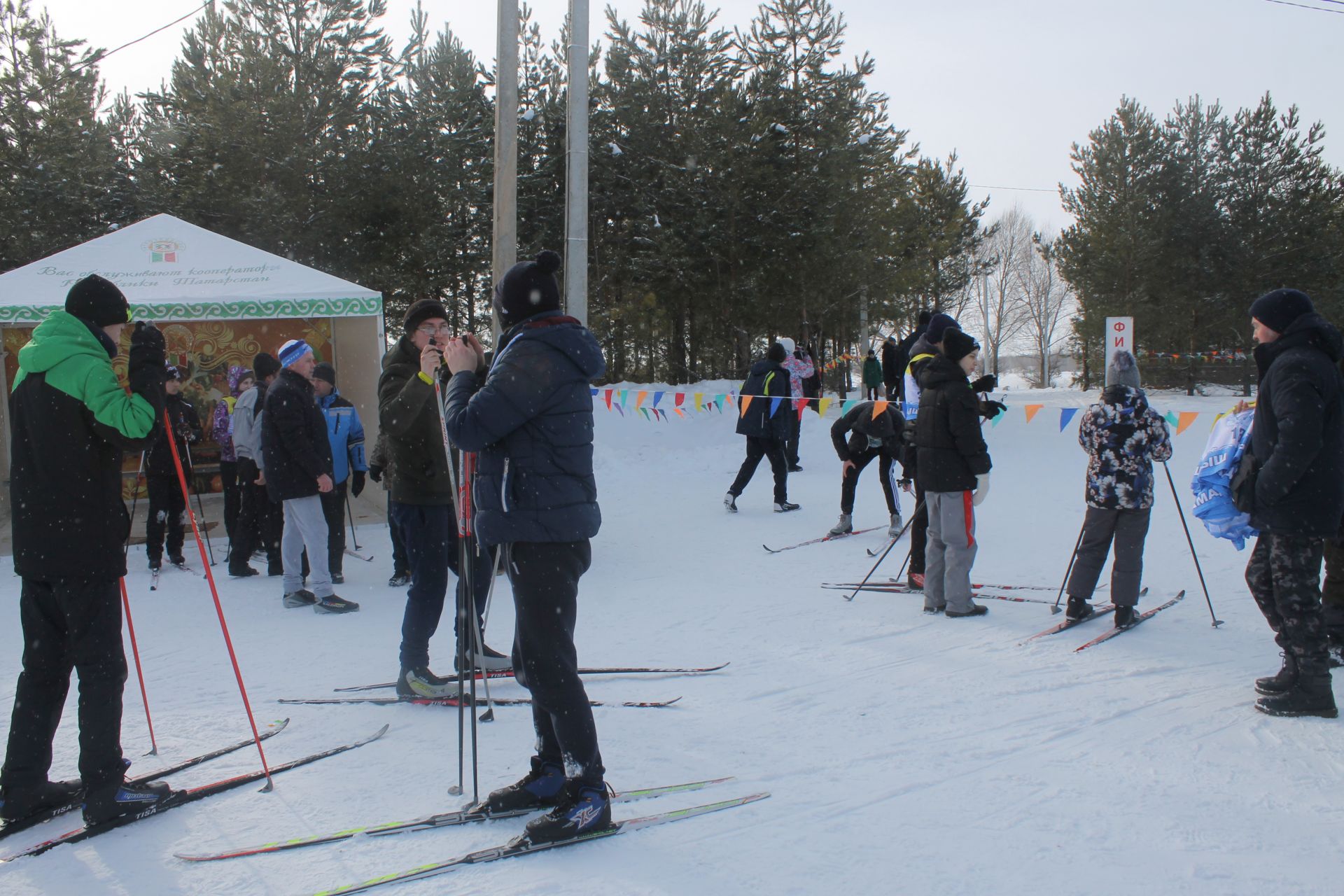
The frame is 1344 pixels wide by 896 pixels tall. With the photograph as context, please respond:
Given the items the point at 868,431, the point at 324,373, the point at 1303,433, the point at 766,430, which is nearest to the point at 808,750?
the point at 1303,433

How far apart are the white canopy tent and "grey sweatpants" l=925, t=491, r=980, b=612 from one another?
6.20 metres

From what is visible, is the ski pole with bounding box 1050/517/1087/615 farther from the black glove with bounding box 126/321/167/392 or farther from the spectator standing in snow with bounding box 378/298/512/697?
the black glove with bounding box 126/321/167/392

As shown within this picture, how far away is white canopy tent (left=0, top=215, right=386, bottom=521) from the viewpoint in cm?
933

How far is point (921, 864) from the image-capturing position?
9.16ft

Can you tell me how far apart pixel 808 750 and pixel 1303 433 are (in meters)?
2.44

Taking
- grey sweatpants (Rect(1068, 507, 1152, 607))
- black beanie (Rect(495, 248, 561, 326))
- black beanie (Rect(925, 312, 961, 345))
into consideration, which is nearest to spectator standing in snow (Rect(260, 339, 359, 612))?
black beanie (Rect(495, 248, 561, 326))

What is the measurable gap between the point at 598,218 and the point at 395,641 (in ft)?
60.3

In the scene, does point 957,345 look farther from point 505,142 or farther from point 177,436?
point 177,436

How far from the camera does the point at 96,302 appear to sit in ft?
10.7

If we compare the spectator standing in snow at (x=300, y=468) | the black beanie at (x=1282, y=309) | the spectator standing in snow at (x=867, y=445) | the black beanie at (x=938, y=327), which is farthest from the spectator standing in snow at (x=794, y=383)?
the black beanie at (x=1282, y=309)

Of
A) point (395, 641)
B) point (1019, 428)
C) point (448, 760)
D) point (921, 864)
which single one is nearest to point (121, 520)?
point (448, 760)

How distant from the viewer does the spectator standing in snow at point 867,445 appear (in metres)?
8.16

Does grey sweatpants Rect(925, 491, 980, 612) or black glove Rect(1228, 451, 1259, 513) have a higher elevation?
black glove Rect(1228, 451, 1259, 513)

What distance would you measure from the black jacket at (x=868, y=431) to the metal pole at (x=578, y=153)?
8.76ft
